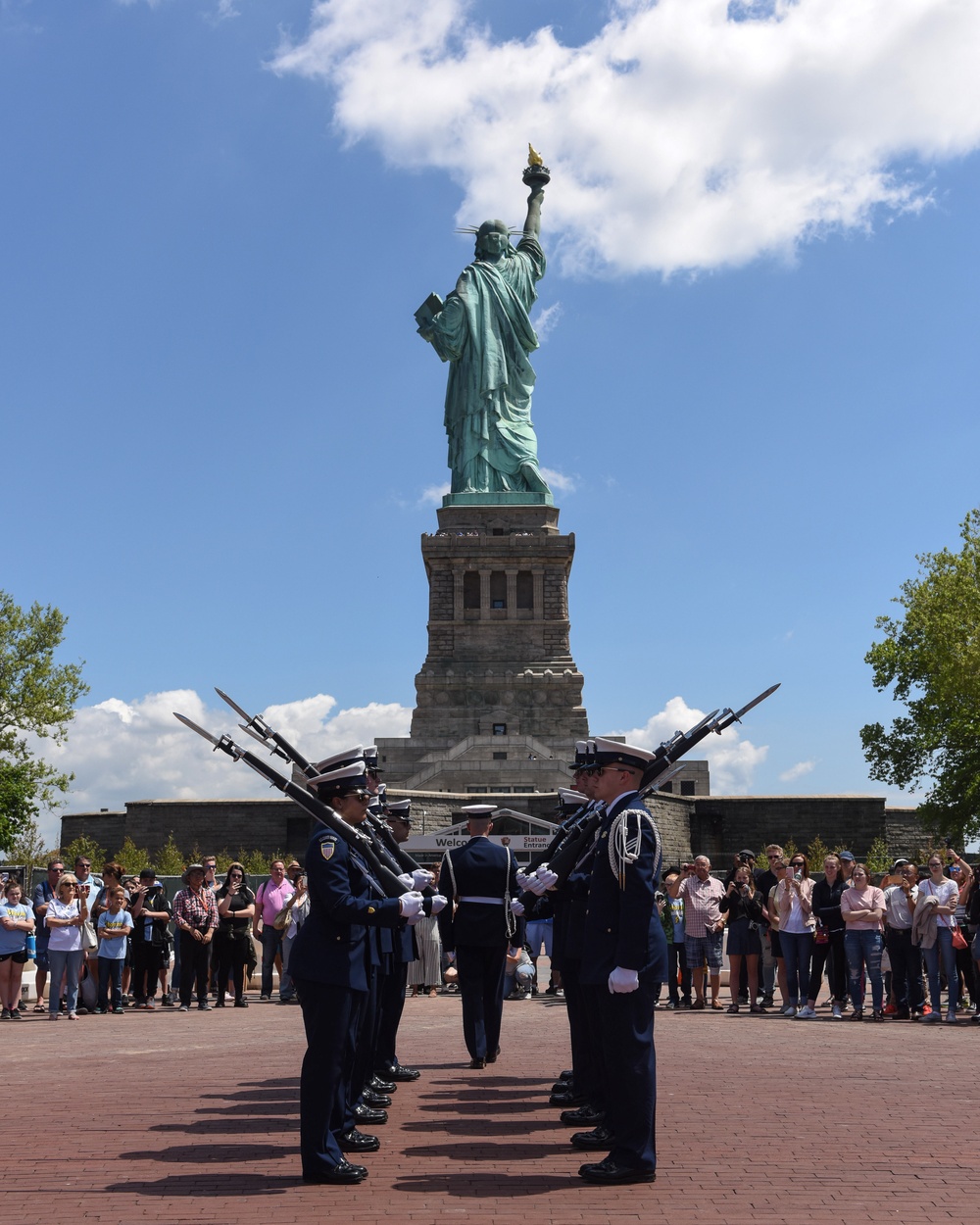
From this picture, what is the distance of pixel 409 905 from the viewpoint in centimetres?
750

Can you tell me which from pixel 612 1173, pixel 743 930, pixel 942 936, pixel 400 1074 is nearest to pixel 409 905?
pixel 612 1173

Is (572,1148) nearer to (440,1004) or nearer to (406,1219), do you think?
(406,1219)

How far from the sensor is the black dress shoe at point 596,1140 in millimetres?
8055

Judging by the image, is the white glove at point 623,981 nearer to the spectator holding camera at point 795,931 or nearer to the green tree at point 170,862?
the spectator holding camera at point 795,931

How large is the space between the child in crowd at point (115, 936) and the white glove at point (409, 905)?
36.7ft

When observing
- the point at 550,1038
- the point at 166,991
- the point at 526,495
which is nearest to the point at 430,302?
the point at 526,495

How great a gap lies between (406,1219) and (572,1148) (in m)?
2.00

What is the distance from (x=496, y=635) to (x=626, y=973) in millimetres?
51276

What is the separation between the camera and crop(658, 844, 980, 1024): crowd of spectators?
1606 centimetres

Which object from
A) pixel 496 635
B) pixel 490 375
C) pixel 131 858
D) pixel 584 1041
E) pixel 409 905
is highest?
pixel 490 375

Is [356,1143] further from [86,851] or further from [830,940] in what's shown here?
[86,851]

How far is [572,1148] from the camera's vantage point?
8.18 metres

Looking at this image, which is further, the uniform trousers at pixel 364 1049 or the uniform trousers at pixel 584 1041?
the uniform trousers at pixel 584 1041

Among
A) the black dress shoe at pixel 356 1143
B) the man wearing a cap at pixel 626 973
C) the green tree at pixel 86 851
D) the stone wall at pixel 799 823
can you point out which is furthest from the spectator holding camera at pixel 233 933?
the stone wall at pixel 799 823
